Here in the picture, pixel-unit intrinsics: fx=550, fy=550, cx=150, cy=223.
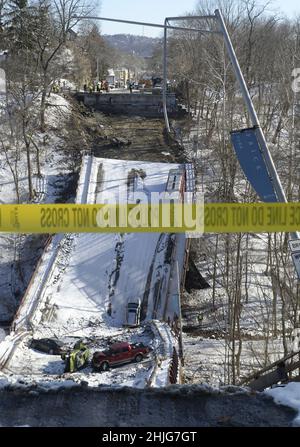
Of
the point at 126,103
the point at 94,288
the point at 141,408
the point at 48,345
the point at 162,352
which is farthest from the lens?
the point at 126,103

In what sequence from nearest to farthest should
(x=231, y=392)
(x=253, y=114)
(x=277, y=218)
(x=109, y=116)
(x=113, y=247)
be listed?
(x=231, y=392) → (x=277, y=218) → (x=253, y=114) → (x=113, y=247) → (x=109, y=116)

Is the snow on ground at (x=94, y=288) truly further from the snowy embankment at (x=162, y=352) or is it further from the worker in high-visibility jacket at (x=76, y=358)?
the worker in high-visibility jacket at (x=76, y=358)

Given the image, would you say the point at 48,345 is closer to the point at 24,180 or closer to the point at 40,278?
the point at 40,278

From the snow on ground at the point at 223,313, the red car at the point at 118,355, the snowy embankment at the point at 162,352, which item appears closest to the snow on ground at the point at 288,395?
the snowy embankment at the point at 162,352

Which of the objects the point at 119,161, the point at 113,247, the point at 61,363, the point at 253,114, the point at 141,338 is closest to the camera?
the point at 253,114

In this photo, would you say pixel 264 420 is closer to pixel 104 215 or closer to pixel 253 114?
pixel 104 215

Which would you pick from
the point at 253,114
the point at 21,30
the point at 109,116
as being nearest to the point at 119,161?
the point at 109,116

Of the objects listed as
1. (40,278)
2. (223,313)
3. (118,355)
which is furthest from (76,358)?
(223,313)
